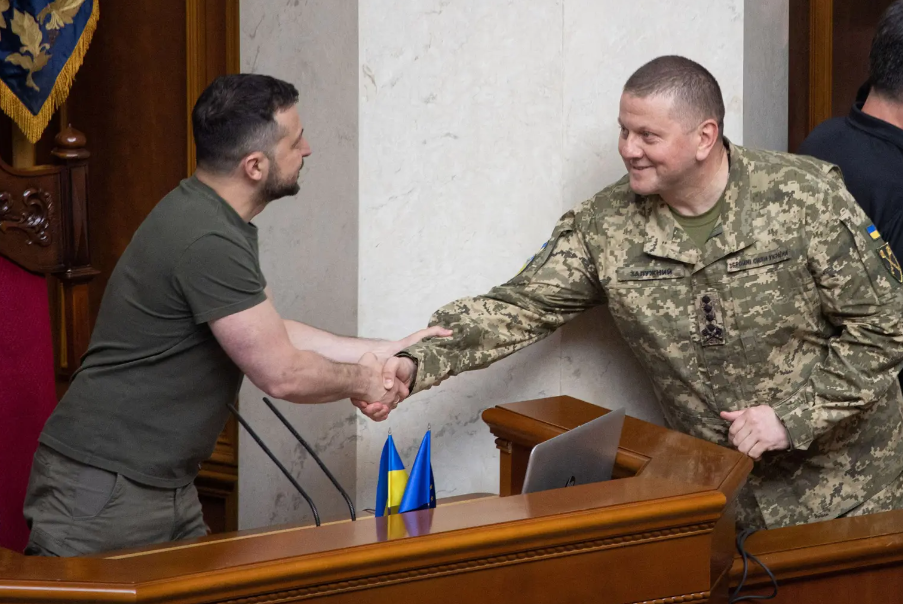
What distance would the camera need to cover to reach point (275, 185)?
2033mm

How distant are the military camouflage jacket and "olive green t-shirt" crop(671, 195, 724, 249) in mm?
18

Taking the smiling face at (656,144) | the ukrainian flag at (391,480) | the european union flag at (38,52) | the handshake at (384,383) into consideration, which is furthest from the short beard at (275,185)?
the european union flag at (38,52)

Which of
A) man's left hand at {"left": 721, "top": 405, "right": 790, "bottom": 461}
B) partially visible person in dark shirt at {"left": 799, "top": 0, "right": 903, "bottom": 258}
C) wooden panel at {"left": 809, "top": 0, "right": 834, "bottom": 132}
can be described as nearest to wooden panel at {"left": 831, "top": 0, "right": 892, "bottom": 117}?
wooden panel at {"left": 809, "top": 0, "right": 834, "bottom": 132}

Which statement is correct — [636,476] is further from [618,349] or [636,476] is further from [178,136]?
[178,136]

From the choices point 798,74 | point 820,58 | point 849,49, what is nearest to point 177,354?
point 798,74

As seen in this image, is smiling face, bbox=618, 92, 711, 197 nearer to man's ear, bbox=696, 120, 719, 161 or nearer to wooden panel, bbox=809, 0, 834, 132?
man's ear, bbox=696, 120, 719, 161

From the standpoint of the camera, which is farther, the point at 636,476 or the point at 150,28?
the point at 150,28

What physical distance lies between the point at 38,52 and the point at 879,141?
1.97 metres

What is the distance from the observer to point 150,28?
3268mm

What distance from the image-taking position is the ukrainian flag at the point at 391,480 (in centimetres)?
192

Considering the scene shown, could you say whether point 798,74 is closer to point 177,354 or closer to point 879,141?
point 879,141

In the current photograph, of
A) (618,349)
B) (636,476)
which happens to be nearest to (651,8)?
(618,349)

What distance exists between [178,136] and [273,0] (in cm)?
83

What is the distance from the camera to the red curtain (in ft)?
7.06
